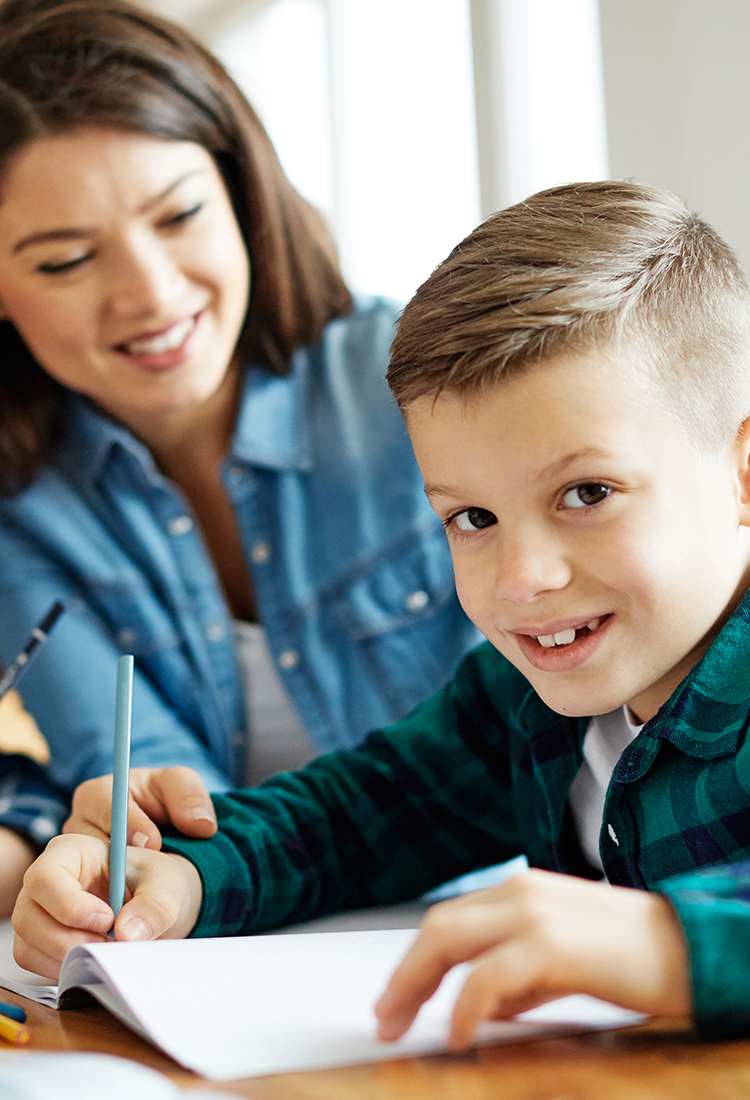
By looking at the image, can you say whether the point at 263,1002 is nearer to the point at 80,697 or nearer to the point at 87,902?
the point at 87,902

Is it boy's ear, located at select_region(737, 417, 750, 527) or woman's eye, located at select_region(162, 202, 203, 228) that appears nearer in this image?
boy's ear, located at select_region(737, 417, 750, 527)

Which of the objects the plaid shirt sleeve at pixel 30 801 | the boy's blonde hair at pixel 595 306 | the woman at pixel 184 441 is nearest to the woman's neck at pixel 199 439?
the woman at pixel 184 441

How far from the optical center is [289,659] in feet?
3.90

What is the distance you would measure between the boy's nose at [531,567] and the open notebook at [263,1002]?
195mm

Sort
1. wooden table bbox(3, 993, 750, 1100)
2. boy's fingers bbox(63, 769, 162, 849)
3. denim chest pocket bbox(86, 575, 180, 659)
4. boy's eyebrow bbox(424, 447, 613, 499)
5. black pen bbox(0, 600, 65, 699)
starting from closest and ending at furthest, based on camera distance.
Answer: wooden table bbox(3, 993, 750, 1100) → boy's eyebrow bbox(424, 447, 613, 499) → boy's fingers bbox(63, 769, 162, 849) → black pen bbox(0, 600, 65, 699) → denim chest pocket bbox(86, 575, 180, 659)

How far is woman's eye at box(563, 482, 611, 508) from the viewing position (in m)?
0.57

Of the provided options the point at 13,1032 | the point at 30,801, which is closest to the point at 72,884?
the point at 13,1032

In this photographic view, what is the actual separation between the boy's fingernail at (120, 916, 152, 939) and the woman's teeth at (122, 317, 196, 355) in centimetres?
72

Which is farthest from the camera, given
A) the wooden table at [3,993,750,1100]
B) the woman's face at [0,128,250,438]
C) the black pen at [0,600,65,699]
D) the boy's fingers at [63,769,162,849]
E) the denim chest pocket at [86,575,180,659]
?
the denim chest pocket at [86,575,180,659]

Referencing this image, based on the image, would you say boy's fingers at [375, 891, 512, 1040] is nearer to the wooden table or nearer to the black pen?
the wooden table

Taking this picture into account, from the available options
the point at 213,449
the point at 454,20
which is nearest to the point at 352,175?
the point at 454,20

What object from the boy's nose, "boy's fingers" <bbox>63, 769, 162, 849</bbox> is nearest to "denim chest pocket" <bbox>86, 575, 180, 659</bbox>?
"boy's fingers" <bbox>63, 769, 162, 849</bbox>

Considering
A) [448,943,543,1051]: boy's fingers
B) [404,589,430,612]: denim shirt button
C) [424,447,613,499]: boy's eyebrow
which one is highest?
[424,447,613,499]: boy's eyebrow

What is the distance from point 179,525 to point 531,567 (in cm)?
74
